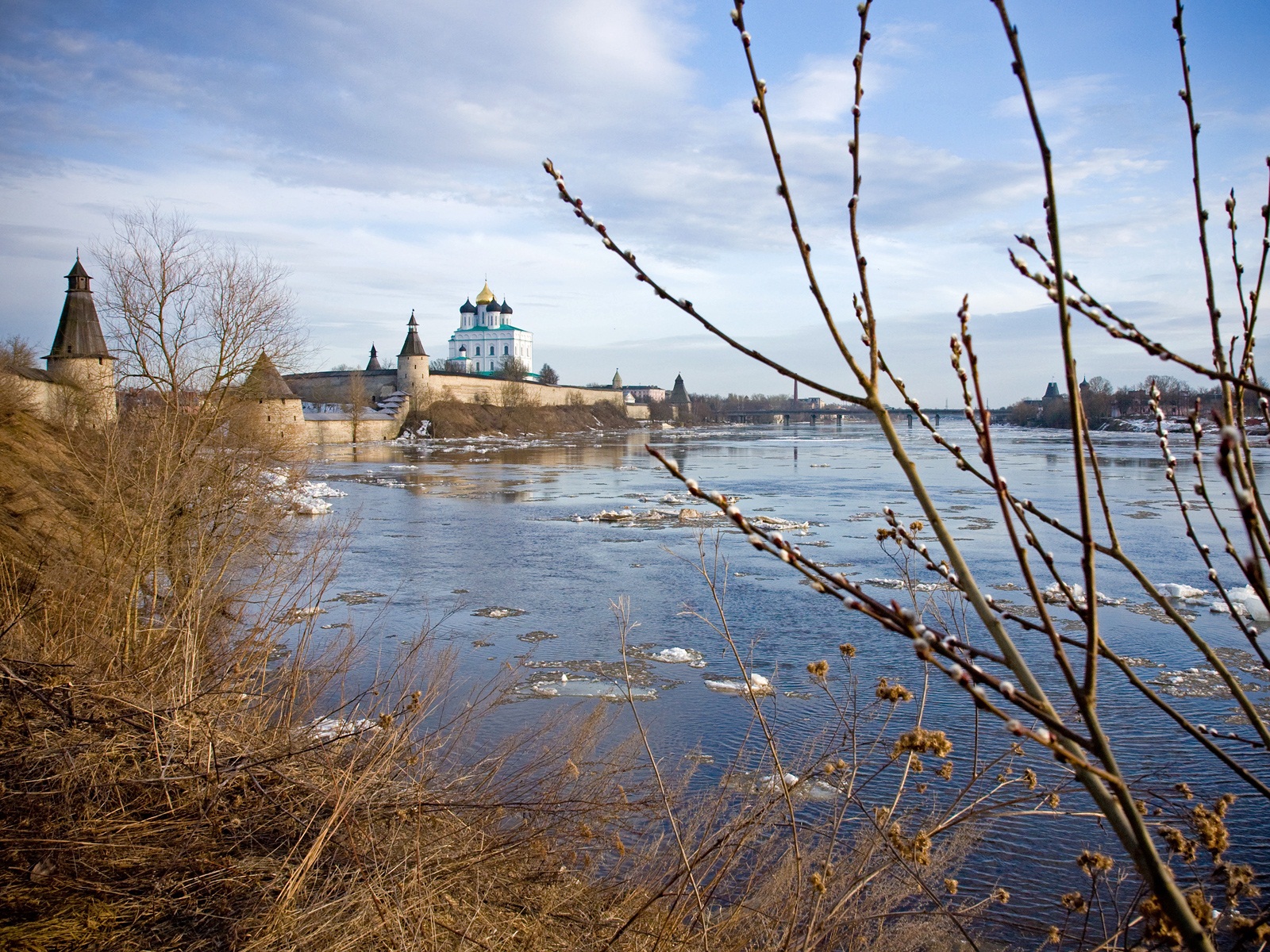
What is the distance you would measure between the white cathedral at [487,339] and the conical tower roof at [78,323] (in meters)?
63.3

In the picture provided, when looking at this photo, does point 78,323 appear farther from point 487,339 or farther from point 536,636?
Answer: point 487,339

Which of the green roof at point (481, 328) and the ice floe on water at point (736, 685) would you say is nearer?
the ice floe on water at point (736, 685)

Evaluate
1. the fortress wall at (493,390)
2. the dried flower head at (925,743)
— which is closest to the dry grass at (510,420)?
the fortress wall at (493,390)

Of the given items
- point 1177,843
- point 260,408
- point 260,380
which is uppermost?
point 260,380

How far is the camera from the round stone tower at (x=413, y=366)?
62125 millimetres

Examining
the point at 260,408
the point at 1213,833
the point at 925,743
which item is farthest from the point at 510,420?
the point at 1213,833

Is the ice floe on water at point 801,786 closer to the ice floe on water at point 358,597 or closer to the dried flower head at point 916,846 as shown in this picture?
the dried flower head at point 916,846

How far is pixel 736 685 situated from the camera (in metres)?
7.26

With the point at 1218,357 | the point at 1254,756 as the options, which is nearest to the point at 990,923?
the point at 1254,756

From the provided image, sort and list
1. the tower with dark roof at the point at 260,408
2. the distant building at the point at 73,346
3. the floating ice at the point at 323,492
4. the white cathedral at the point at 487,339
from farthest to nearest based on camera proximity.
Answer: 1. the white cathedral at the point at 487,339
2. the distant building at the point at 73,346
3. the floating ice at the point at 323,492
4. the tower with dark roof at the point at 260,408

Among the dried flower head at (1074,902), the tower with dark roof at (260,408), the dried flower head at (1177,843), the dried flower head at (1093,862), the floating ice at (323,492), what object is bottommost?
the floating ice at (323,492)

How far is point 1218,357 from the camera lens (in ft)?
4.25

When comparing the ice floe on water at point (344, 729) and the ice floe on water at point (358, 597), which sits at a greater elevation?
the ice floe on water at point (344, 729)

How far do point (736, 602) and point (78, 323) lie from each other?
2632 centimetres
